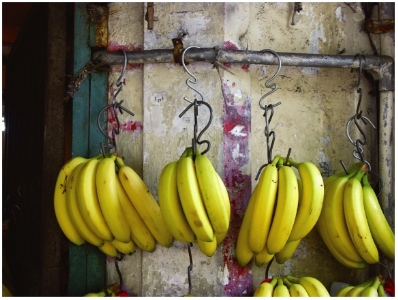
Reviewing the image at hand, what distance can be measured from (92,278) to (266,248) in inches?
32.9

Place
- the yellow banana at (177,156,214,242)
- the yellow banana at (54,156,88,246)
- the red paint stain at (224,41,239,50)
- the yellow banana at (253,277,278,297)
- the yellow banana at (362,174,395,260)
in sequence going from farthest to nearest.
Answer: the red paint stain at (224,41,239,50) → the yellow banana at (54,156,88,246) → the yellow banana at (362,174,395,260) → the yellow banana at (253,277,278,297) → the yellow banana at (177,156,214,242)

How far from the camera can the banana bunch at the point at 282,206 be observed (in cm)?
150

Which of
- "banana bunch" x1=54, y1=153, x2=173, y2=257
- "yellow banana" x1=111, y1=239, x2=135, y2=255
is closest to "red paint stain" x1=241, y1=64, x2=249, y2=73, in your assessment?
"banana bunch" x1=54, y1=153, x2=173, y2=257

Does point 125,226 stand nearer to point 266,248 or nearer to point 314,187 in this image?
point 266,248

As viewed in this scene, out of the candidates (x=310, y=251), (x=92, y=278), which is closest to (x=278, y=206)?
(x=310, y=251)

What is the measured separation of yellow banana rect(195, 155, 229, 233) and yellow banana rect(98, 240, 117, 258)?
57 centimetres

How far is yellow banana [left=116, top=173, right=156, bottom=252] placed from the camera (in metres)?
1.68

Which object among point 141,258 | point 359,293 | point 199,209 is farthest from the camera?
point 141,258

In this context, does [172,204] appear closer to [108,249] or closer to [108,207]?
[108,207]

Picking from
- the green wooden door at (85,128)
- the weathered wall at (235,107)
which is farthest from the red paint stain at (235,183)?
the green wooden door at (85,128)

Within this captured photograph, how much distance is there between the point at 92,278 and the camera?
192 cm

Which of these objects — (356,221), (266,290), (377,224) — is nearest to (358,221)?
(356,221)

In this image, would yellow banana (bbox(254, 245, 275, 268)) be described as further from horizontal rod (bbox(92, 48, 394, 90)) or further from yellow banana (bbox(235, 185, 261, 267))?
horizontal rod (bbox(92, 48, 394, 90))

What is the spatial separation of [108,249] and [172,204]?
1.64 ft
